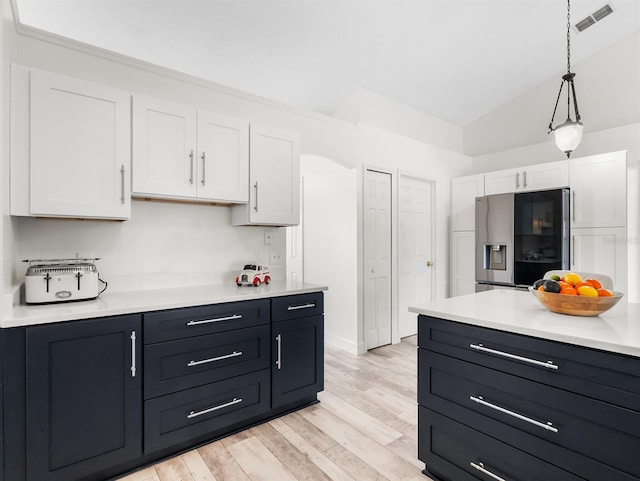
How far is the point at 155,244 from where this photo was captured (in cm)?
245

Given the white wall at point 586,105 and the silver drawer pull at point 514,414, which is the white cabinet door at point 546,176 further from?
the silver drawer pull at point 514,414

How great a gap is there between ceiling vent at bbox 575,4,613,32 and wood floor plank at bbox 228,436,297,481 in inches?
186

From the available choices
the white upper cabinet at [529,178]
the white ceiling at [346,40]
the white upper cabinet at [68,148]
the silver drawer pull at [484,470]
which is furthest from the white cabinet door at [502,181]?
the white upper cabinet at [68,148]

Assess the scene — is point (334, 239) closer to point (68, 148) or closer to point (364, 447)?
point (364, 447)

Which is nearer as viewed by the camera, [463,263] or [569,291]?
[569,291]

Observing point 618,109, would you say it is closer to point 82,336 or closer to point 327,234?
point 327,234

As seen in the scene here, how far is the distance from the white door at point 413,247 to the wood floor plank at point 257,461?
2.55 meters

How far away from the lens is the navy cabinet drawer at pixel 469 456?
4.43 feet

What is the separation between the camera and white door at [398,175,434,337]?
14.2 ft

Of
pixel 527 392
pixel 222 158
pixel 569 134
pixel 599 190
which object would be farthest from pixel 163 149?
pixel 599 190

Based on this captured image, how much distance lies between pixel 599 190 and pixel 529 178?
677 mm

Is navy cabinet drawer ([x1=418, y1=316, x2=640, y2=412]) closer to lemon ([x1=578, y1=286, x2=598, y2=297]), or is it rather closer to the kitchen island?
the kitchen island

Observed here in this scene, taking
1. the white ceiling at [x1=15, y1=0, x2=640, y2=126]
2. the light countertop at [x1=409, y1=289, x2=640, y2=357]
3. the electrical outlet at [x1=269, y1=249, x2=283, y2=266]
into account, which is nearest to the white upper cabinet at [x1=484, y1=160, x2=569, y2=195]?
the white ceiling at [x1=15, y1=0, x2=640, y2=126]

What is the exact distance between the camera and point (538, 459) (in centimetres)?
134
